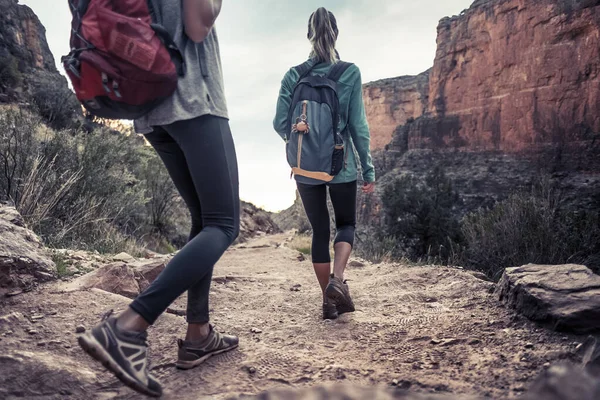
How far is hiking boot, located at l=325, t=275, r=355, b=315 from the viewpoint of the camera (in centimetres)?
261

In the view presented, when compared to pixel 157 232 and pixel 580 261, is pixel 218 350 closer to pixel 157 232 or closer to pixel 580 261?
pixel 580 261

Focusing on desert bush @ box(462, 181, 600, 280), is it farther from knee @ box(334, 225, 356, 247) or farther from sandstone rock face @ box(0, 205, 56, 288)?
sandstone rock face @ box(0, 205, 56, 288)

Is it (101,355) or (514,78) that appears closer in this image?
(101,355)

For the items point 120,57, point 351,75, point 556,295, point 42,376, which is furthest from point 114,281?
point 556,295

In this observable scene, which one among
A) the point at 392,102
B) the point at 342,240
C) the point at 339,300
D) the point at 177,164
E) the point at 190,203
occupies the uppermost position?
the point at 392,102

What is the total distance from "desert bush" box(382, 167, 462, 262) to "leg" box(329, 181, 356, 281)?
12675 millimetres

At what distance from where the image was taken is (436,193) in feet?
63.1

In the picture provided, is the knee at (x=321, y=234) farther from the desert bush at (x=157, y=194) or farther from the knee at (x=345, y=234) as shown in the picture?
the desert bush at (x=157, y=194)

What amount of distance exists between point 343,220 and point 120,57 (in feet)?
6.10

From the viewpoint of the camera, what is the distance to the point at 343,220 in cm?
289

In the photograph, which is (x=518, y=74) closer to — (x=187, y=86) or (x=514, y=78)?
(x=514, y=78)

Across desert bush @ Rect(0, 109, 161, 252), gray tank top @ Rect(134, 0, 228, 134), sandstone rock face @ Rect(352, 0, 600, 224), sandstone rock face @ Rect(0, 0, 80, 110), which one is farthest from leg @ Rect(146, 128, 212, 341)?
sandstone rock face @ Rect(352, 0, 600, 224)

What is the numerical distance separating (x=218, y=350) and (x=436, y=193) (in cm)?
1868

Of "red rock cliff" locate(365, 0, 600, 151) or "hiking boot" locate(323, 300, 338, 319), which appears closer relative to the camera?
"hiking boot" locate(323, 300, 338, 319)
